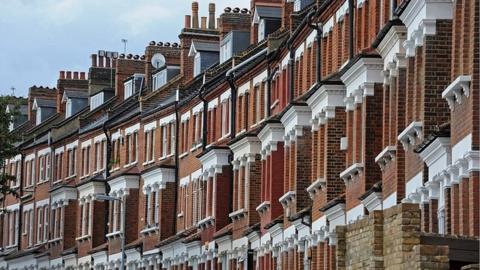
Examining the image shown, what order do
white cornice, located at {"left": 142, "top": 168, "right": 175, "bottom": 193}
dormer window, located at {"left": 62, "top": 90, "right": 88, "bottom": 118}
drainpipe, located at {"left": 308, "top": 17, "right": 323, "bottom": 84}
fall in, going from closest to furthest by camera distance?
drainpipe, located at {"left": 308, "top": 17, "right": 323, "bottom": 84}, white cornice, located at {"left": 142, "top": 168, "right": 175, "bottom": 193}, dormer window, located at {"left": 62, "top": 90, "right": 88, "bottom": 118}

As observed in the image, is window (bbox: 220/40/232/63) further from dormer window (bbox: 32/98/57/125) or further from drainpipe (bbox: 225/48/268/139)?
dormer window (bbox: 32/98/57/125)

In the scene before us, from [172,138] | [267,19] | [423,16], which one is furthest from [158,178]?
[423,16]

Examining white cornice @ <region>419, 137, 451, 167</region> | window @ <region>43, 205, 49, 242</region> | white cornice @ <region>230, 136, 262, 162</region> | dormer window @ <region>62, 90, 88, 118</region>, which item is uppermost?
dormer window @ <region>62, 90, 88, 118</region>

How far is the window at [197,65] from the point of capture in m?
86.1

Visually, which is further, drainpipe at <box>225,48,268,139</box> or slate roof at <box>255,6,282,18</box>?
slate roof at <box>255,6,282,18</box>

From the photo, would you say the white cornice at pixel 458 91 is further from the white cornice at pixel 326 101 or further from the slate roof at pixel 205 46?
the slate roof at pixel 205 46

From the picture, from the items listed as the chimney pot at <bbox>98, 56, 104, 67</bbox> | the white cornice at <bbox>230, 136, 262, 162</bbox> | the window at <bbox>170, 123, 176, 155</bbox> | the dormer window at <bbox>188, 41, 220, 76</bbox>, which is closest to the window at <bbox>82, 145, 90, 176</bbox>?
the window at <bbox>170, 123, 176, 155</bbox>

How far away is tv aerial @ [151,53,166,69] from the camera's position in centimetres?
9669

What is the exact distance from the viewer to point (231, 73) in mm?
74000

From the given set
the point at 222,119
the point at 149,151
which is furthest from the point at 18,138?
the point at 222,119

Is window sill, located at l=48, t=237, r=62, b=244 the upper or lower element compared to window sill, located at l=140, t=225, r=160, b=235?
upper

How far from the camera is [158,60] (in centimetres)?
9725

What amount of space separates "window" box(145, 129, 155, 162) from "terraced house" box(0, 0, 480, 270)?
0.16 m

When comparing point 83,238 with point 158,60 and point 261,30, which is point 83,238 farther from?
point 261,30
